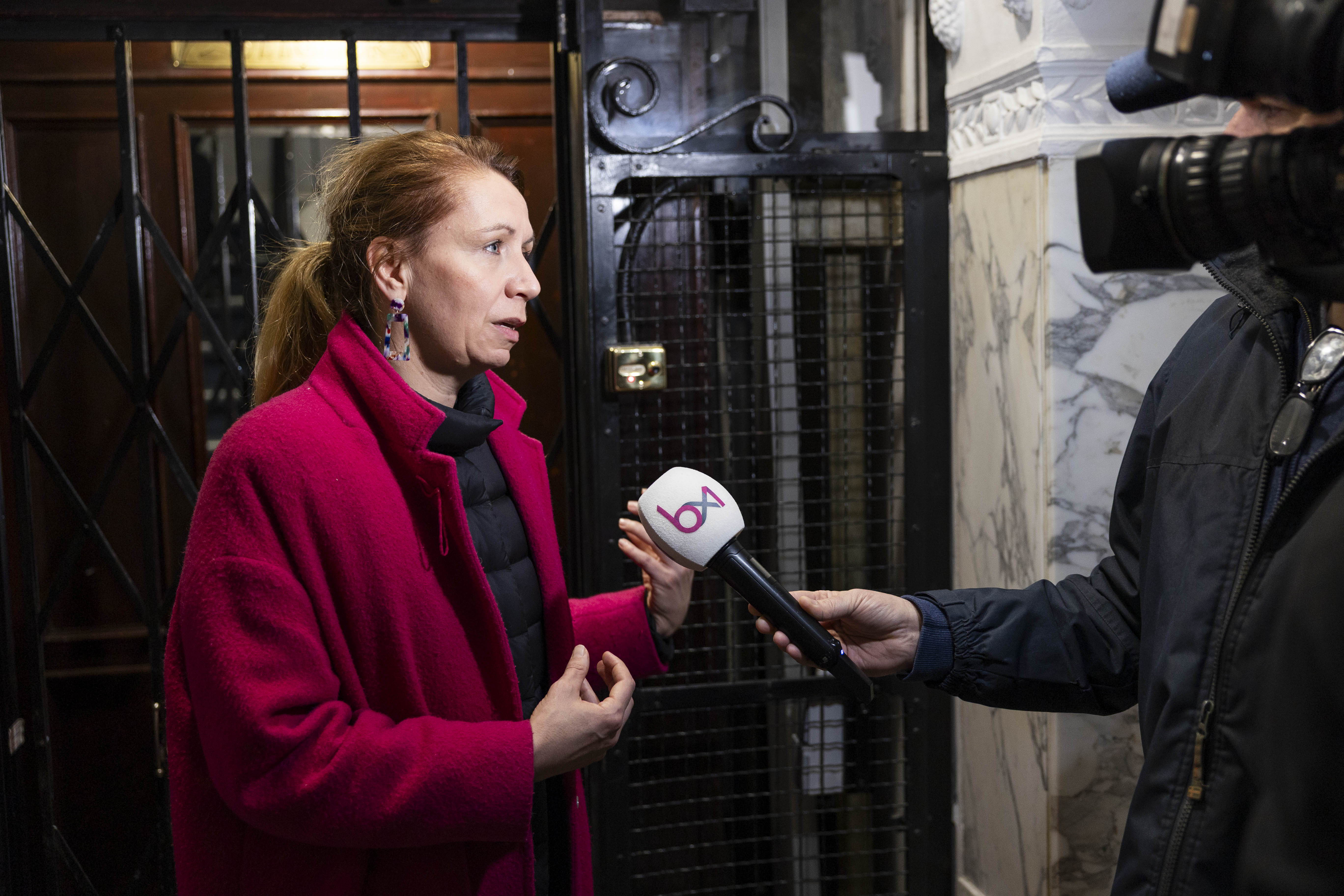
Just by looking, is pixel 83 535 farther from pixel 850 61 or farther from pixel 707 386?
pixel 850 61

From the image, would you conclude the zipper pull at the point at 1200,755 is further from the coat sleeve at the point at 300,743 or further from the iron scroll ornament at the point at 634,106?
the iron scroll ornament at the point at 634,106

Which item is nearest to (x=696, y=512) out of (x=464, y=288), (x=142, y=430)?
(x=464, y=288)

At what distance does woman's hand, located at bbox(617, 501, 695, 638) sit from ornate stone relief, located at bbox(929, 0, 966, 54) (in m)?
1.23

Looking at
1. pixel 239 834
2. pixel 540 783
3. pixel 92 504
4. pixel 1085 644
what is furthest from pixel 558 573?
pixel 92 504

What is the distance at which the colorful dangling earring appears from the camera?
1355 mm

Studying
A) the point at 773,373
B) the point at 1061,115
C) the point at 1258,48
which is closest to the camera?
the point at 1258,48

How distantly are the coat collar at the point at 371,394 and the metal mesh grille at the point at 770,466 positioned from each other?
0.92 meters

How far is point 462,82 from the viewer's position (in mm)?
2201

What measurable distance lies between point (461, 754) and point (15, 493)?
4.88ft

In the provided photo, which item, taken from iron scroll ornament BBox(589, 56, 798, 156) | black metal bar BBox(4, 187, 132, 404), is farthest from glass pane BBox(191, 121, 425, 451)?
iron scroll ornament BBox(589, 56, 798, 156)

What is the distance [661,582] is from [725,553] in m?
0.28

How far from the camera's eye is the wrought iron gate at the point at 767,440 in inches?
83.9

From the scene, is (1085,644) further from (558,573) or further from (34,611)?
Answer: (34,611)

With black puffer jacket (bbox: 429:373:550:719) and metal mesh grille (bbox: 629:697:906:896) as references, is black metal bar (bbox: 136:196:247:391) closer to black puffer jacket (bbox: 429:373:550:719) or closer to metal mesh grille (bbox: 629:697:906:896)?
black puffer jacket (bbox: 429:373:550:719)
